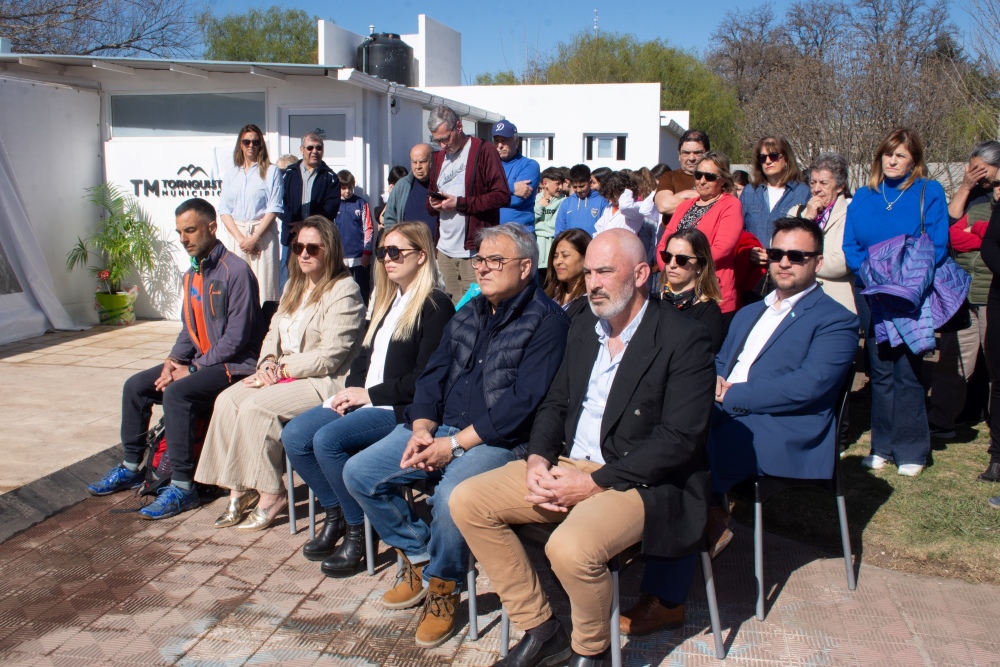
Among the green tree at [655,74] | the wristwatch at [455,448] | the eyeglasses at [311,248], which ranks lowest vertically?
the wristwatch at [455,448]

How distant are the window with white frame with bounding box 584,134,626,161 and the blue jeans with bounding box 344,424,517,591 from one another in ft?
54.0

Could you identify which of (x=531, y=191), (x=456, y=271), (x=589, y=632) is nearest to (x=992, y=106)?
(x=531, y=191)

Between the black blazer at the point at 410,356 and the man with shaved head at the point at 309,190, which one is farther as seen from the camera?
the man with shaved head at the point at 309,190

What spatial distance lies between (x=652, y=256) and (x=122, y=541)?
4.04m

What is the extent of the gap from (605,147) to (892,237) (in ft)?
49.4

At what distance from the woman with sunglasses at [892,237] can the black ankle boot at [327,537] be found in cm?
325

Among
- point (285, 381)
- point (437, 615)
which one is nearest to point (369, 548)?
point (437, 615)

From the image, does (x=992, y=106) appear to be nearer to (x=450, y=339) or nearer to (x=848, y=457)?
(x=848, y=457)

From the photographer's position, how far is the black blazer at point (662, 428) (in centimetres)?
299

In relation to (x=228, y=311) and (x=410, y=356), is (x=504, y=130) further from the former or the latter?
(x=410, y=356)

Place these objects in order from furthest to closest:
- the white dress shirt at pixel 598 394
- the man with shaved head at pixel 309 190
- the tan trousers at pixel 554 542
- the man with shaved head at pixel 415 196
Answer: the man with shaved head at pixel 309 190 → the man with shaved head at pixel 415 196 → the white dress shirt at pixel 598 394 → the tan trousers at pixel 554 542

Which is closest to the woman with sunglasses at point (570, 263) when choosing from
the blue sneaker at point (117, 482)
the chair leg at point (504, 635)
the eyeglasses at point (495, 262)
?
the eyeglasses at point (495, 262)

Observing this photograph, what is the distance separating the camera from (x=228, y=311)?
4.97m

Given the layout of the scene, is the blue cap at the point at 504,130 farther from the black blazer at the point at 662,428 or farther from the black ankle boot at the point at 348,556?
the black blazer at the point at 662,428
